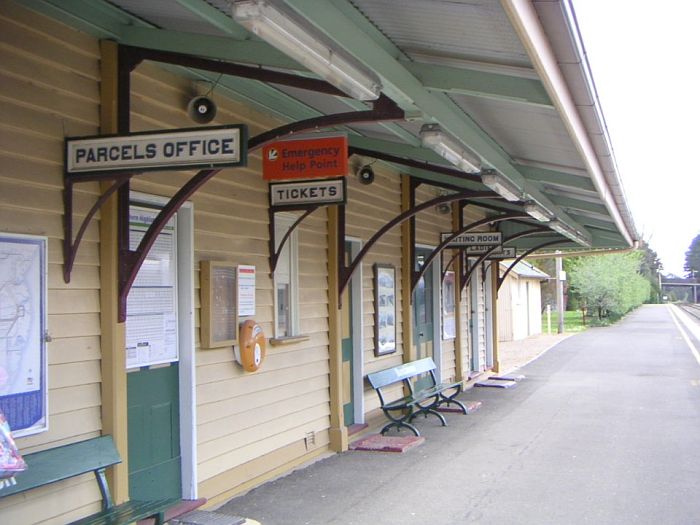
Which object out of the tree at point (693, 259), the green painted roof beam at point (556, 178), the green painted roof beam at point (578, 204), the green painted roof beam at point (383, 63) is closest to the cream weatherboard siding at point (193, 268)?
the green painted roof beam at point (383, 63)

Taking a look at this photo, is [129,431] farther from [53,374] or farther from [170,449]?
[53,374]

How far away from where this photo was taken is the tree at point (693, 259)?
510ft

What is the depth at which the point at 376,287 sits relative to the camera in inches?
363

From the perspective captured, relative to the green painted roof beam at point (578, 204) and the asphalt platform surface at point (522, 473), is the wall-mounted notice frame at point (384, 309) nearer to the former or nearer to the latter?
the asphalt platform surface at point (522, 473)

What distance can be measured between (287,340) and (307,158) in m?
1.72

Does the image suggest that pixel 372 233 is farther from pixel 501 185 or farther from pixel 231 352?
pixel 231 352

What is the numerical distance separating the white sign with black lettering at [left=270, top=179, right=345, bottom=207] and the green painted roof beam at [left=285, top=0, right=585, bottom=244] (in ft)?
3.96

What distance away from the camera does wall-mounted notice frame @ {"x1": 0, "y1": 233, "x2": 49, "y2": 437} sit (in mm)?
3986

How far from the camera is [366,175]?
8.66 meters

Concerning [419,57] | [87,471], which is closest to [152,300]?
[87,471]

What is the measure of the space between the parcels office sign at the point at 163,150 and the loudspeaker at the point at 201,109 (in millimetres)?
1324

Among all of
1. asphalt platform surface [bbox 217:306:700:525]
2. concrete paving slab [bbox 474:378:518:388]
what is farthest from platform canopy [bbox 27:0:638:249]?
concrete paving slab [bbox 474:378:518:388]

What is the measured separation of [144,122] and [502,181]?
3.28 metres

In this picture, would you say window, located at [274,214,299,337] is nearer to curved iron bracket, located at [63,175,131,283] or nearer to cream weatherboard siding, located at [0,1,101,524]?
cream weatherboard siding, located at [0,1,101,524]
